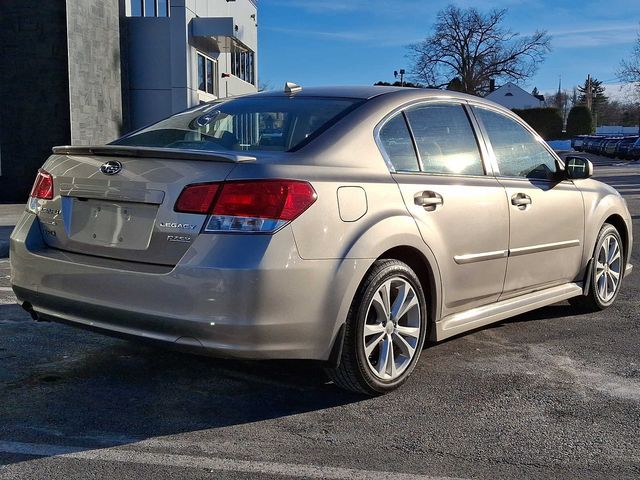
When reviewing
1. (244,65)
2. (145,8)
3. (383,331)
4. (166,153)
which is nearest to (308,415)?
(383,331)

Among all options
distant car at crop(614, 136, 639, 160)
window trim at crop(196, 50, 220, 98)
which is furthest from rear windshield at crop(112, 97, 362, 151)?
distant car at crop(614, 136, 639, 160)

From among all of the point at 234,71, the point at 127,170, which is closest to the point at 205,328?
the point at 127,170

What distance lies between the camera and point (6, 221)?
12.0 metres

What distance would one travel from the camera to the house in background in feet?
50.6

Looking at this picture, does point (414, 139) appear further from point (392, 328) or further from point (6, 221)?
point (6, 221)

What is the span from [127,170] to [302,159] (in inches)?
34.1

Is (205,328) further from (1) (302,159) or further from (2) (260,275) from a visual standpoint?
(1) (302,159)

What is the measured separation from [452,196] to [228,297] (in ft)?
5.41

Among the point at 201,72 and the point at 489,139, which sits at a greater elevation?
the point at 201,72

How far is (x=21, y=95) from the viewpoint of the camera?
51.3ft

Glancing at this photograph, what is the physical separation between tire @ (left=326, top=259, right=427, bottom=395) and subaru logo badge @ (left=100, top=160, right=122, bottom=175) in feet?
4.43

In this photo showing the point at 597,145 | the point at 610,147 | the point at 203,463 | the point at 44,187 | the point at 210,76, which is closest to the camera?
the point at 203,463

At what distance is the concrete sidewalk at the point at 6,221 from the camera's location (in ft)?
29.8

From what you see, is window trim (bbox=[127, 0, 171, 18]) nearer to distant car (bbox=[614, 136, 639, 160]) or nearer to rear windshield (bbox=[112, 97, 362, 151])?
rear windshield (bbox=[112, 97, 362, 151])
